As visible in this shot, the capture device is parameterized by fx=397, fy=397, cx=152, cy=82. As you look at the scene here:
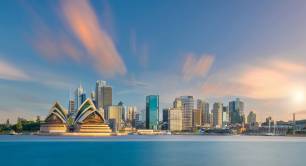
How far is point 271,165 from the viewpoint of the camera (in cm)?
6094

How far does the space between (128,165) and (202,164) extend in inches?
447

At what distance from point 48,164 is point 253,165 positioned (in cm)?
3136

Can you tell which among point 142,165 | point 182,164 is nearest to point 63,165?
point 142,165

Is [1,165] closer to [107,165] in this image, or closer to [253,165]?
[107,165]

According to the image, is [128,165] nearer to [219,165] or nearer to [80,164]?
[80,164]

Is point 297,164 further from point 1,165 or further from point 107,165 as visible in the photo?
point 1,165

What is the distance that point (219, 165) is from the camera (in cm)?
6091

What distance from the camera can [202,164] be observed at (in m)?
60.8

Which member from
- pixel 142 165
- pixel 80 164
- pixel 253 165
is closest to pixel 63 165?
pixel 80 164

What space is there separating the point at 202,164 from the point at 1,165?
99.2 feet

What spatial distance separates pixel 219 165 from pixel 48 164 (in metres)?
26.2

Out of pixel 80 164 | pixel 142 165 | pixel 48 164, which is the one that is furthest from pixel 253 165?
pixel 48 164

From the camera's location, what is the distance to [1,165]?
59.3 m

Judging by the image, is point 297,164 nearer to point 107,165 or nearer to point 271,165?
point 271,165
